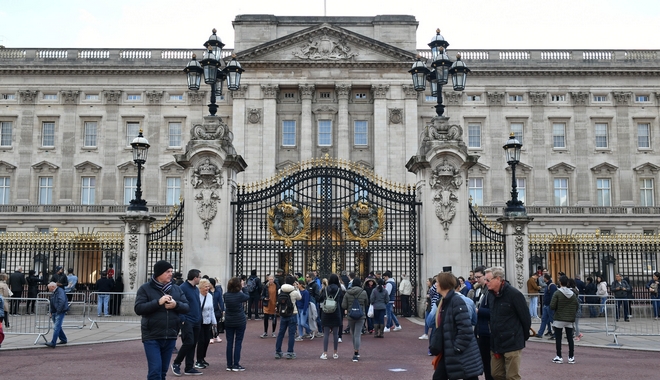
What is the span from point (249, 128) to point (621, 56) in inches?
1241

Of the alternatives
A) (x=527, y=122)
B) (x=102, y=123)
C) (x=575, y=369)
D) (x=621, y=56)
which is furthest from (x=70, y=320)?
(x=621, y=56)

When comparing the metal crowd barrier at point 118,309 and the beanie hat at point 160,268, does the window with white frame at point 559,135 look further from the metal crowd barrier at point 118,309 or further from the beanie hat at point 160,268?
the beanie hat at point 160,268

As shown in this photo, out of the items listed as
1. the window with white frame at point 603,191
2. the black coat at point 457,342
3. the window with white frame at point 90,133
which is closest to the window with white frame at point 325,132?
the window with white frame at point 90,133

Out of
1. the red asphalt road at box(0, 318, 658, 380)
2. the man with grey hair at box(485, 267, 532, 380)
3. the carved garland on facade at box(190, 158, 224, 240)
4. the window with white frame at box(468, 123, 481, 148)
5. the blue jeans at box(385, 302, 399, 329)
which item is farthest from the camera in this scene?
the window with white frame at box(468, 123, 481, 148)

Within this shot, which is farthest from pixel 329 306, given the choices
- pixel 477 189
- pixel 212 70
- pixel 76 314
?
pixel 477 189

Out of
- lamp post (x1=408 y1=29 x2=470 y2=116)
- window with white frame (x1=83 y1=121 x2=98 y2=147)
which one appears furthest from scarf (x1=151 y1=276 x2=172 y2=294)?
window with white frame (x1=83 y1=121 x2=98 y2=147)

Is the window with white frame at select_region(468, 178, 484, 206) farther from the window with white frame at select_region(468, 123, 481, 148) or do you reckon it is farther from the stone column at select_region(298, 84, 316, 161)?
the stone column at select_region(298, 84, 316, 161)

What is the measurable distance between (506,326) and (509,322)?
0.06 m

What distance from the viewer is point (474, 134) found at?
184 feet

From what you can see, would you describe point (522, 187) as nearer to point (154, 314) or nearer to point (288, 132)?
point (288, 132)

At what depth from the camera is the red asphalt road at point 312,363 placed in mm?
11891

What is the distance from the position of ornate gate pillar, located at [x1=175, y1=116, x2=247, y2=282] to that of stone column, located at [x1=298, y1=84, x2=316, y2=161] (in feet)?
107

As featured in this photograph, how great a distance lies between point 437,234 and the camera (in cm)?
2045

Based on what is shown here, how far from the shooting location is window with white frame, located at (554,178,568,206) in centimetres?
5534
